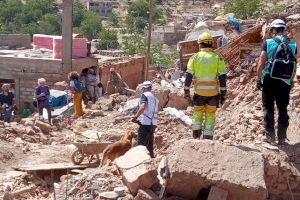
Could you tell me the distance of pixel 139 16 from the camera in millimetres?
84625

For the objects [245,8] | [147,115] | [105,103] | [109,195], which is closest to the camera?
[109,195]

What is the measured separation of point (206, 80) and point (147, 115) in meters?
1.24

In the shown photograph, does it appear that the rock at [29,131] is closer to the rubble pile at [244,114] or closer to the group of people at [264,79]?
the rubble pile at [244,114]

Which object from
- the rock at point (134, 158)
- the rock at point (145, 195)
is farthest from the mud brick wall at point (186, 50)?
the rock at point (145, 195)

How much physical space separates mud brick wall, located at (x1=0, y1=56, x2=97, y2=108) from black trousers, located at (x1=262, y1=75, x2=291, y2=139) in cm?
1229

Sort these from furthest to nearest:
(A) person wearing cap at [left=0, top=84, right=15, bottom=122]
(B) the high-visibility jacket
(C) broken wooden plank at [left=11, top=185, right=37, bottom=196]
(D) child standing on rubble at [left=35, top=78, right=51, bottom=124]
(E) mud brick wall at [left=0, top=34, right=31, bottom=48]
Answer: (E) mud brick wall at [left=0, top=34, right=31, bottom=48]
(A) person wearing cap at [left=0, top=84, right=15, bottom=122]
(D) child standing on rubble at [left=35, top=78, right=51, bottom=124]
(C) broken wooden plank at [left=11, top=185, right=37, bottom=196]
(B) the high-visibility jacket

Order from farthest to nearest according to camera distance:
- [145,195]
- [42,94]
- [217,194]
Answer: [42,94], [145,195], [217,194]

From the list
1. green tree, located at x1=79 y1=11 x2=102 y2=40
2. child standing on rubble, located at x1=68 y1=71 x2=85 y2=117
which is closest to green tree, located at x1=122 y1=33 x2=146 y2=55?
green tree, located at x1=79 y1=11 x2=102 y2=40

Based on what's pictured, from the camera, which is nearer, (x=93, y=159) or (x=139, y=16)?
(x=93, y=159)

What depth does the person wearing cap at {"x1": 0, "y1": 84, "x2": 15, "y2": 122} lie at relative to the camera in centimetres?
1376

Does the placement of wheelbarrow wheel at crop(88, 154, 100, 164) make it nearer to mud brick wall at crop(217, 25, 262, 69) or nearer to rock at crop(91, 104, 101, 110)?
mud brick wall at crop(217, 25, 262, 69)

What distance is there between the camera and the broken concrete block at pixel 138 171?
6141 millimetres

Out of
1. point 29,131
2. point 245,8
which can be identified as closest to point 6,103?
point 29,131

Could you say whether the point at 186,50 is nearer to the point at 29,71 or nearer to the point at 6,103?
the point at 29,71
